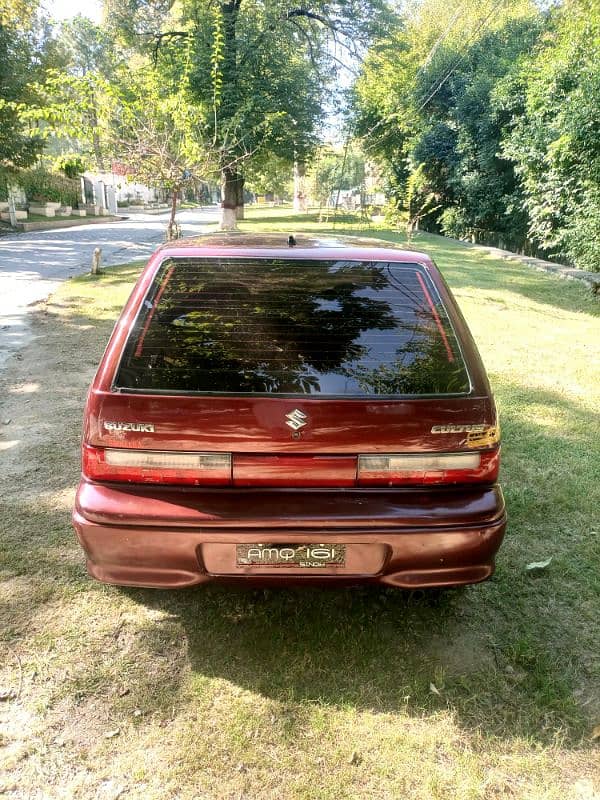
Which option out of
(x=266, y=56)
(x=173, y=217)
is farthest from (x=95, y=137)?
(x=266, y=56)

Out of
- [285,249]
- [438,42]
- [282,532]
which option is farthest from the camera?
[438,42]

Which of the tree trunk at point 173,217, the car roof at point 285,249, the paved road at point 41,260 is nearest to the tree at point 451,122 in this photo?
the tree trunk at point 173,217

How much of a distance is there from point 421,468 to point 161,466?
967 millimetres

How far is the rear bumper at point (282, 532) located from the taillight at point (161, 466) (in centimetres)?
5

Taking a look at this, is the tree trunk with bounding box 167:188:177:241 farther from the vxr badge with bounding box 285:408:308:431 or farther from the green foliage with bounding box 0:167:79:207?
the green foliage with bounding box 0:167:79:207

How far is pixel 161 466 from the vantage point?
233 centimetres

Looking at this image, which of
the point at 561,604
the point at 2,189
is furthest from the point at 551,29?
the point at 561,604

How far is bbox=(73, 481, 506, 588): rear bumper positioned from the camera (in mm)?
2273

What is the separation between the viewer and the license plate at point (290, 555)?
229 cm

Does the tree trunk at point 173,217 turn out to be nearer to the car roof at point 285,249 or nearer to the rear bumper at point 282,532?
the car roof at point 285,249

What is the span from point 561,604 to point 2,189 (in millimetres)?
28424

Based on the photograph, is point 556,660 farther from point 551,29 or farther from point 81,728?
point 551,29

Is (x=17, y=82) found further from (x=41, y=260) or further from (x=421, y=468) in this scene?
(x=421, y=468)

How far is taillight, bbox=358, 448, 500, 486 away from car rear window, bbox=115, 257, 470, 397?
0.80 feet
